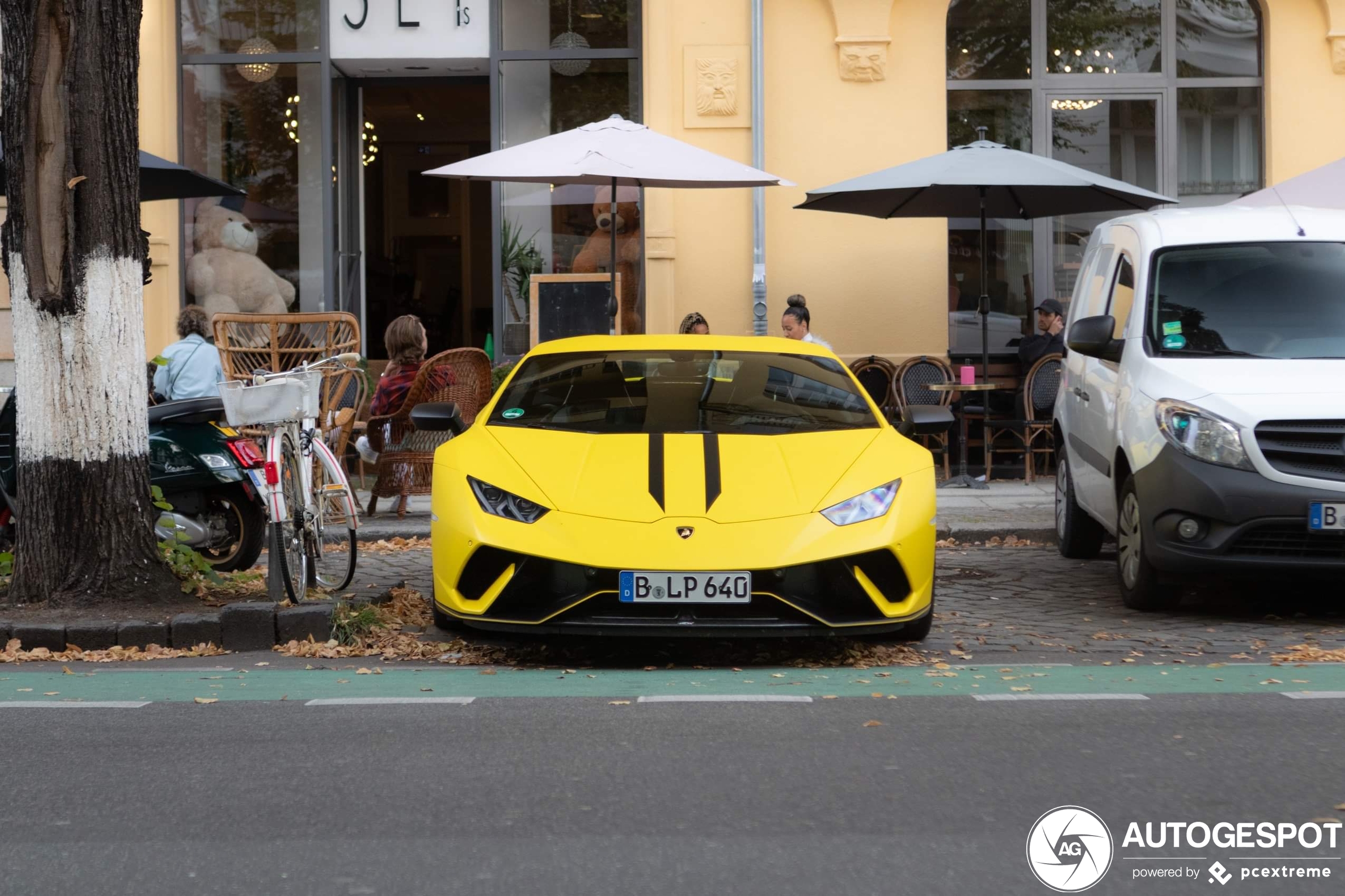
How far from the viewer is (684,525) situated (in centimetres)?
640

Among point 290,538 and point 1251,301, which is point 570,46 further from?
point 290,538

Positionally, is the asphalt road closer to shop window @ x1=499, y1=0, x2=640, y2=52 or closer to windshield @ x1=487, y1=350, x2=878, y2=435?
windshield @ x1=487, y1=350, x2=878, y2=435

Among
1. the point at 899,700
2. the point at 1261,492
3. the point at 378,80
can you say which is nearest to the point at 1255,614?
the point at 1261,492

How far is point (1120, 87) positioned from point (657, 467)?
10.5 meters

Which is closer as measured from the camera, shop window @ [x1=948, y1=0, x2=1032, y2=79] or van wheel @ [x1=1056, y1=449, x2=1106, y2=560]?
van wheel @ [x1=1056, y1=449, x2=1106, y2=560]

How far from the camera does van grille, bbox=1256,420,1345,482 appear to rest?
7461mm

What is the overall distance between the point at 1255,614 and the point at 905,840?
183 inches

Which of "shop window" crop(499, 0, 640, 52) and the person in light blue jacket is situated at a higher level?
"shop window" crop(499, 0, 640, 52)

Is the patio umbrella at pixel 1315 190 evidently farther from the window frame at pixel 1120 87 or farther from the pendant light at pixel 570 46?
the pendant light at pixel 570 46

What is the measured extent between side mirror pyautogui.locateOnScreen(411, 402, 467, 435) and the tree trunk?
1283mm

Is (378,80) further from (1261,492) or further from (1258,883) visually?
(1258,883)

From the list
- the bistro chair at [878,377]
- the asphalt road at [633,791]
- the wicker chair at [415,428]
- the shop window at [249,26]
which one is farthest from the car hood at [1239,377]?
the shop window at [249,26]

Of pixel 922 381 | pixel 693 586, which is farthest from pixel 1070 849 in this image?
pixel 922 381

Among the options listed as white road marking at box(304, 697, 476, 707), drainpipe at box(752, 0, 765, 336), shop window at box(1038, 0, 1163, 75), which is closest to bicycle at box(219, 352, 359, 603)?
white road marking at box(304, 697, 476, 707)
